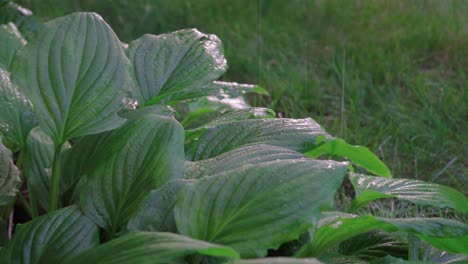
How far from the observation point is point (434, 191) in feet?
4.07

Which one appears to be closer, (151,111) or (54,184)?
(54,184)

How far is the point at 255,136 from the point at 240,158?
18 cm

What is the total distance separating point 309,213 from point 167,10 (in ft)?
9.52

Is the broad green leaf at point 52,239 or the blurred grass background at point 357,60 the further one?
the blurred grass background at point 357,60

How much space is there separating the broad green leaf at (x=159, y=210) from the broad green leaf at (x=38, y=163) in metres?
0.38

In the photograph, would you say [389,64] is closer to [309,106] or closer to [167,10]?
[309,106]

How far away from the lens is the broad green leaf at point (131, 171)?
1.10 m

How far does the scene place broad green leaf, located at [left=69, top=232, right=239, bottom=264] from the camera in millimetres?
776

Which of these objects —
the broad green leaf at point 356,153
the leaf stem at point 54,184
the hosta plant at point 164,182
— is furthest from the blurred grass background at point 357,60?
the leaf stem at point 54,184

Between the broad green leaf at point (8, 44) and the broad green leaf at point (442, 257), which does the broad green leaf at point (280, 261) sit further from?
the broad green leaf at point (8, 44)

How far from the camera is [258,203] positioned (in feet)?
3.11

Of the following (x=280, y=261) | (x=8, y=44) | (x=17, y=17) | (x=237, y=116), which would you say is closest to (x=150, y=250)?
(x=280, y=261)

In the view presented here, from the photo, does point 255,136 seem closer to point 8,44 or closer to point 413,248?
point 413,248

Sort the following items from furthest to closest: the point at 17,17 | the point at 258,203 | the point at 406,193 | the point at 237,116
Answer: the point at 17,17
the point at 237,116
the point at 406,193
the point at 258,203
